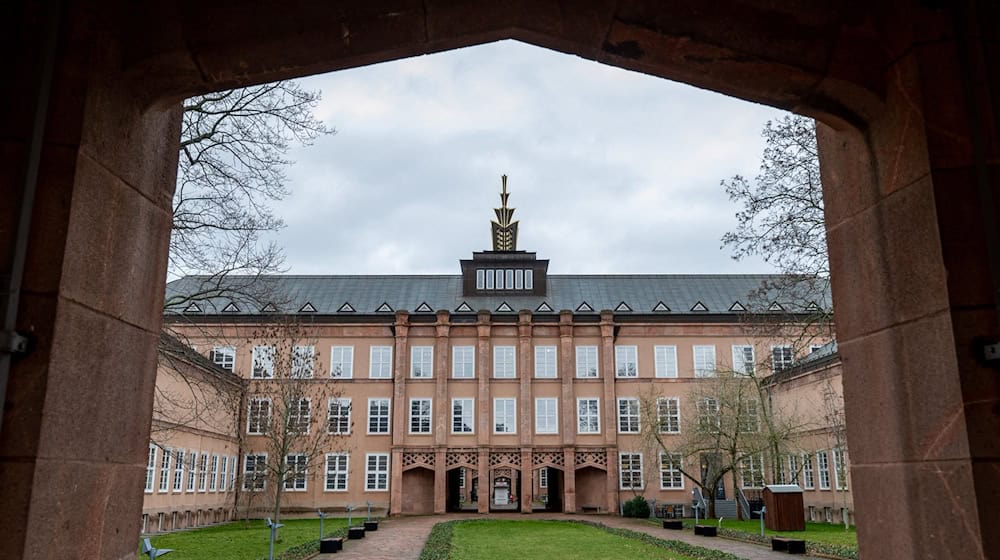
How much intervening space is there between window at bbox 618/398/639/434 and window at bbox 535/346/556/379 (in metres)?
4.57

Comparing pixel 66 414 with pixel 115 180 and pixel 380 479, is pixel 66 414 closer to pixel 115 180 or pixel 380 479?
pixel 115 180

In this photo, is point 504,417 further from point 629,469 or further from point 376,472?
point 376,472

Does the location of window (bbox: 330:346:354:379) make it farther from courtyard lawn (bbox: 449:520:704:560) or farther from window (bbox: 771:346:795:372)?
window (bbox: 771:346:795:372)

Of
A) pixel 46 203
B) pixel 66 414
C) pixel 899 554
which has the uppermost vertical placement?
pixel 46 203

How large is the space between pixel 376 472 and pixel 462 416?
237 inches

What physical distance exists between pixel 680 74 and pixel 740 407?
3305cm

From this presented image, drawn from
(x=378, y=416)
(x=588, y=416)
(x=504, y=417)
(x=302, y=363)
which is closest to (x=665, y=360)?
(x=588, y=416)

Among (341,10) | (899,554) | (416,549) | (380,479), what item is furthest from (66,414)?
(380,479)

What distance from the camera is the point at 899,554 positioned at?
4367 mm

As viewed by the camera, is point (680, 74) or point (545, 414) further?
point (545, 414)

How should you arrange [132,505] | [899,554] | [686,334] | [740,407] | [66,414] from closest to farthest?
[66,414] < [899,554] < [132,505] < [740,407] < [686,334]

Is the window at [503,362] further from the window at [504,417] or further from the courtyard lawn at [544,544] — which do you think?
the courtyard lawn at [544,544]

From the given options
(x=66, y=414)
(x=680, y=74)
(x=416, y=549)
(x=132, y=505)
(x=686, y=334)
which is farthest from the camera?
(x=686, y=334)

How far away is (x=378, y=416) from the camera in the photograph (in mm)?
47656
